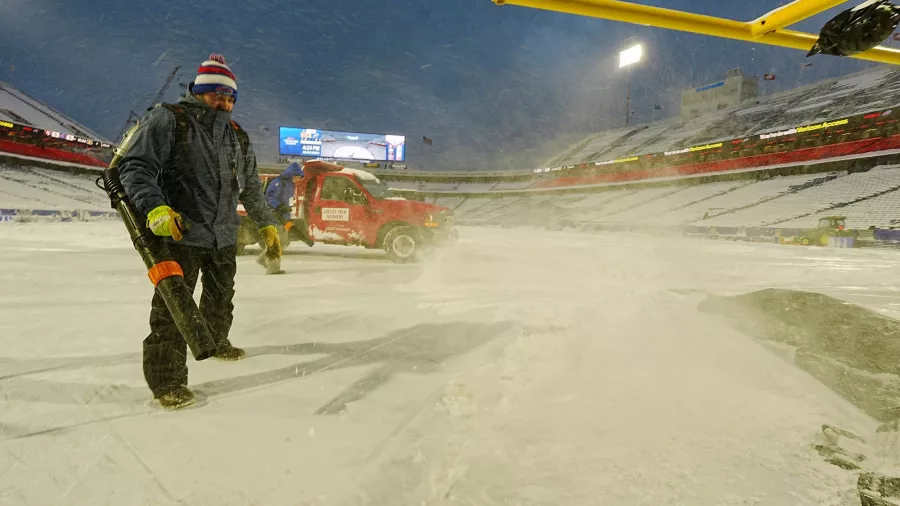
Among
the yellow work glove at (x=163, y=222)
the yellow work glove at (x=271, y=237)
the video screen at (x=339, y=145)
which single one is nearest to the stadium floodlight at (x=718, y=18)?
the yellow work glove at (x=163, y=222)

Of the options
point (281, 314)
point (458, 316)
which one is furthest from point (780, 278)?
point (281, 314)

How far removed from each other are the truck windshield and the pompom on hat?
19.7ft

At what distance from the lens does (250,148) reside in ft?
9.33

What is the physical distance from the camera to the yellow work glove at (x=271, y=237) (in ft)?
9.71

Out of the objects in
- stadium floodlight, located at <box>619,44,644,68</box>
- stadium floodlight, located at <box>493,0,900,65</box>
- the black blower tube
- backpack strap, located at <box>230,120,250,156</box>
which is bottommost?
the black blower tube

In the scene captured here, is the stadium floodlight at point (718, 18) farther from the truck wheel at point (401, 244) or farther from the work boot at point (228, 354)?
the truck wheel at point (401, 244)

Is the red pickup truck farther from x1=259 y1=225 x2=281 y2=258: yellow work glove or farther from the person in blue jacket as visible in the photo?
the person in blue jacket

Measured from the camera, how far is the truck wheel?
327 inches

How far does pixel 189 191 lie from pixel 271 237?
2.20 feet

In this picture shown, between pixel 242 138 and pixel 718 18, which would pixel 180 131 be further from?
pixel 718 18

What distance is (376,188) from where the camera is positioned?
28.6 feet

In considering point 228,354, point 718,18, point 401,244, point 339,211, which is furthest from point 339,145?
point 718,18

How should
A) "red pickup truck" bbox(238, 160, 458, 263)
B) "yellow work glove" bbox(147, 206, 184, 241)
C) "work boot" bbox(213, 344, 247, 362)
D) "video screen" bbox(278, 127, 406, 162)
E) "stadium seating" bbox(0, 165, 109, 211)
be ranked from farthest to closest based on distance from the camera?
1. "video screen" bbox(278, 127, 406, 162)
2. "stadium seating" bbox(0, 165, 109, 211)
3. "red pickup truck" bbox(238, 160, 458, 263)
4. "work boot" bbox(213, 344, 247, 362)
5. "yellow work glove" bbox(147, 206, 184, 241)

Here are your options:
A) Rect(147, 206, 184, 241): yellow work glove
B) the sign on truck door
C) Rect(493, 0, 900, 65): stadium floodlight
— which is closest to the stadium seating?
the sign on truck door
